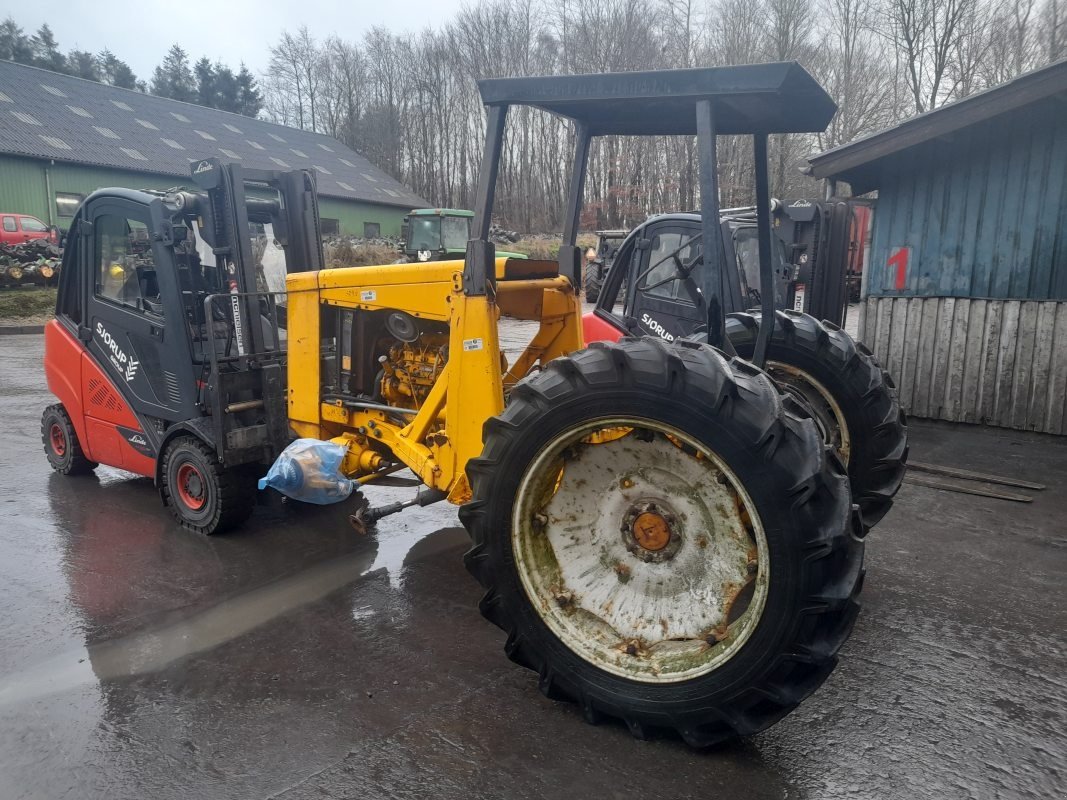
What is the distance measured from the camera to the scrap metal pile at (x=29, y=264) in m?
19.2

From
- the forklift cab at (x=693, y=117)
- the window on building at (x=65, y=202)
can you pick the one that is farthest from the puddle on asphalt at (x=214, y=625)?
the window on building at (x=65, y=202)

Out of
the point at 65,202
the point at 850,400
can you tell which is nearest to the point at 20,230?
the point at 65,202

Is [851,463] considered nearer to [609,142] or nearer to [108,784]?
[108,784]

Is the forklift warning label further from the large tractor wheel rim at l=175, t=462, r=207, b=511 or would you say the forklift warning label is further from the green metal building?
the green metal building

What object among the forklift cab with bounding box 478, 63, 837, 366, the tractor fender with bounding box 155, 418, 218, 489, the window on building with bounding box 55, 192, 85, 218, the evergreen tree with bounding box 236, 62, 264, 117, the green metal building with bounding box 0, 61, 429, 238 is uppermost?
the evergreen tree with bounding box 236, 62, 264, 117

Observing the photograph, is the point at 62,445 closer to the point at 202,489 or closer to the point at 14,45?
the point at 202,489

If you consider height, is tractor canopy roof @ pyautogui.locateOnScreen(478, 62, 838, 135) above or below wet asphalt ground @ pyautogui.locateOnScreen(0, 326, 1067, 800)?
above

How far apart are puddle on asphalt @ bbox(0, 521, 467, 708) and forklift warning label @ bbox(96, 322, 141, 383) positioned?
2112 millimetres

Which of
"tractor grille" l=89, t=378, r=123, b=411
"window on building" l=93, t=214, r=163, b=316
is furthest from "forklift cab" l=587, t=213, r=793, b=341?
"tractor grille" l=89, t=378, r=123, b=411

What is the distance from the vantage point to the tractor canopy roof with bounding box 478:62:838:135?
9.32 ft

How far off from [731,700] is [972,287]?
23.5 feet

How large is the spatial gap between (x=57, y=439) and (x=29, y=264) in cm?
1647

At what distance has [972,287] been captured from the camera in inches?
321

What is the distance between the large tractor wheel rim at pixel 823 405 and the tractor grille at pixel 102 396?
455 centimetres
